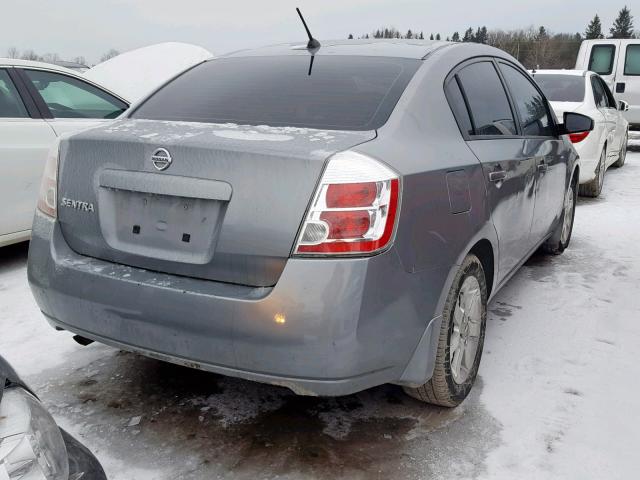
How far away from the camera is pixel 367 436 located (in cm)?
239

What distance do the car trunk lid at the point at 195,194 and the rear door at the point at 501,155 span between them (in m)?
0.84

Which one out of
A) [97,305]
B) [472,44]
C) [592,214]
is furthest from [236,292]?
[592,214]

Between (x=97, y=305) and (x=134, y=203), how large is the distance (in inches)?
15.2

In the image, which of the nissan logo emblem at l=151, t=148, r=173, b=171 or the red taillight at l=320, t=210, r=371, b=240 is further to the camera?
the nissan logo emblem at l=151, t=148, r=173, b=171

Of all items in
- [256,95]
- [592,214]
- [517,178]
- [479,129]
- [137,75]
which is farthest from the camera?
[137,75]

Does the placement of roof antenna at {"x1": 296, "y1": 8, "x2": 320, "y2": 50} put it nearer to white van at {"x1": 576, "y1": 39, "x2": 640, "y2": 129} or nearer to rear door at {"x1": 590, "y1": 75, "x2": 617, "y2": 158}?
rear door at {"x1": 590, "y1": 75, "x2": 617, "y2": 158}

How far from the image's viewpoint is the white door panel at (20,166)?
13.9ft

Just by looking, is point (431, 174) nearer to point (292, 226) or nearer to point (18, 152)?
point (292, 226)

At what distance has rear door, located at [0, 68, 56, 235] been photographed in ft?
14.0

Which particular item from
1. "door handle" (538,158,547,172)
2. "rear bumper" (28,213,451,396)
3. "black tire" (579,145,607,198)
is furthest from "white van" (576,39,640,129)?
"rear bumper" (28,213,451,396)

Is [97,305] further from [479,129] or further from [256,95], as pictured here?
[479,129]

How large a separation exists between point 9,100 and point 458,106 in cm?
339

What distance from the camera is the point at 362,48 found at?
289 centimetres

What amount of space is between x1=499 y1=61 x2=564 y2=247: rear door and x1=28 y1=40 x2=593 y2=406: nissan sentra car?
Answer: 0.80m
